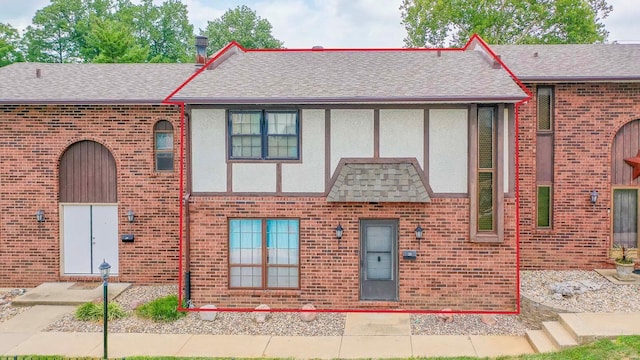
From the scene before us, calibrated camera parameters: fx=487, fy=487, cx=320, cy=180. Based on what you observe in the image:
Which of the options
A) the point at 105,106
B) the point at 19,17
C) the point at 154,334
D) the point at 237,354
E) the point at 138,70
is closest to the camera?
the point at 237,354

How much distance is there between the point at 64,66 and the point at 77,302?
775 centimetres

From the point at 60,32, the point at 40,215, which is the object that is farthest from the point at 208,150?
the point at 60,32

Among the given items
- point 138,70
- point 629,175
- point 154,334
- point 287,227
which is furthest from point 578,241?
point 138,70

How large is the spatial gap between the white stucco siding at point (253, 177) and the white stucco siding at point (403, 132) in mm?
2498

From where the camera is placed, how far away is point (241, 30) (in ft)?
144

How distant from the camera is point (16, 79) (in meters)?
13.5

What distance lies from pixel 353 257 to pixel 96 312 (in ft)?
18.1

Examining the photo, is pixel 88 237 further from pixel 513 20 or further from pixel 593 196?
pixel 513 20

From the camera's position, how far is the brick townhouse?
10.1m

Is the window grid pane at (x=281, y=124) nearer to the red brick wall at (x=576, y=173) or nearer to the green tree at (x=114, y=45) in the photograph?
the red brick wall at (x=576, y=173)

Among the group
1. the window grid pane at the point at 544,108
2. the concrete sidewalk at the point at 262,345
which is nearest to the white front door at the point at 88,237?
the concrete sidewalk at the point at 262,345

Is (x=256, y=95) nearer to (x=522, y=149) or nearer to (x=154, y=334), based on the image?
(x=154, y=334)

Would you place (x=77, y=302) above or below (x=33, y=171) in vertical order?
below

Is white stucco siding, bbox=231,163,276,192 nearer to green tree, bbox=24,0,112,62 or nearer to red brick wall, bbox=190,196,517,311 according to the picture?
red brick wall, bbox=190,196,517,311
